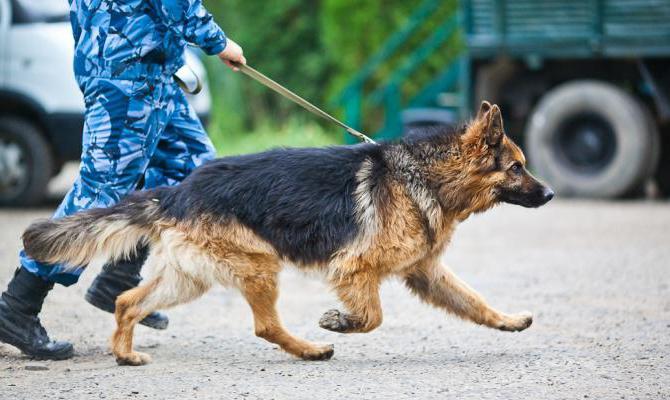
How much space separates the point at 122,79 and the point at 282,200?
99 centimetres

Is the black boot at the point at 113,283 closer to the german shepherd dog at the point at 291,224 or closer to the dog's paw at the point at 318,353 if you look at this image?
the german shepherd dog at the point at 291,224

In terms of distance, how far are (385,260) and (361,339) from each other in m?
0.81

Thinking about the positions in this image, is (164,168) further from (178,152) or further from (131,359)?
(131,359)

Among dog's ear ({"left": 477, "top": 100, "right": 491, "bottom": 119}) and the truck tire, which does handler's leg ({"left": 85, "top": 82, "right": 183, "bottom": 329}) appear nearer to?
dog's ear ({"left": 477, "top": 100, "right": 491, "bottom": 119})

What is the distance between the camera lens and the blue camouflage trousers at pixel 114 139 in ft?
17.9

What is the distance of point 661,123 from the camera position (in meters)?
12.9

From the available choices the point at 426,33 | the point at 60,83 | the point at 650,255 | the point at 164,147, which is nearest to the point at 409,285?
the point at 164,147

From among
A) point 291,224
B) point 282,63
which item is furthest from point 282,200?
point 282,63

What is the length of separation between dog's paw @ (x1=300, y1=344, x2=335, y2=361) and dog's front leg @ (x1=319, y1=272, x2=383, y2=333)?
16 centimetres

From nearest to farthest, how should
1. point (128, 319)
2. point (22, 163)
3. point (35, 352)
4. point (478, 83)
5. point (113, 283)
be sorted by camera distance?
point (128, 319) → point (35, 352) → point (113, 283) → point (22, 163) → point (478, 83)

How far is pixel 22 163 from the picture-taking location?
11641 millimetres

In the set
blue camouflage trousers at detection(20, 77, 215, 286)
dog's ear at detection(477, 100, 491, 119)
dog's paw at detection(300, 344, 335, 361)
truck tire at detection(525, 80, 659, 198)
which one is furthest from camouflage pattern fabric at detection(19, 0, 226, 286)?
truck tire at detection(525, 80, 659, 198)

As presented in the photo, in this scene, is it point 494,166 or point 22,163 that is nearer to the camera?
point 494,166

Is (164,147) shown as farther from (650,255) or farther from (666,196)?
(666,196)
